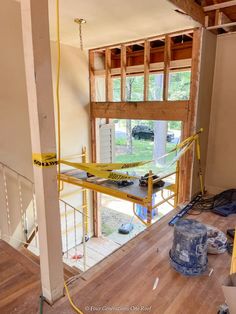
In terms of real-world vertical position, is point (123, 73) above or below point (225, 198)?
above

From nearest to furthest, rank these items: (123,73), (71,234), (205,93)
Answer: (205,93) → (123,73) → (71,234)

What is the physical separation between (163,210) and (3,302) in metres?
5.56

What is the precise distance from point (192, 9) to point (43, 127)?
2.81 m

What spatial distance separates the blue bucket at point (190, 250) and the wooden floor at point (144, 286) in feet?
0.23

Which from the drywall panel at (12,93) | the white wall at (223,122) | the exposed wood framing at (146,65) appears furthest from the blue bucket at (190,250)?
the exposed wood framing at (146,65)

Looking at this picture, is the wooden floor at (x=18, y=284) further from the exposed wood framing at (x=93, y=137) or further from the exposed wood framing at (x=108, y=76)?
the exposed wood framing at (x=108, y=76)

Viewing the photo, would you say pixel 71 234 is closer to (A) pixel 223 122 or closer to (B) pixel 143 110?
(B) pixel 143 110

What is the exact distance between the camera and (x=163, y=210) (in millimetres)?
6762

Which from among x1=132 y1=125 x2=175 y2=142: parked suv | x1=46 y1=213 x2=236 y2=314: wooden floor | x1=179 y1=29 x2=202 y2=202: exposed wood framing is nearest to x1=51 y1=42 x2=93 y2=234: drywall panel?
x1=179 y1=29 x2=202 y2=202: exposed wood framing

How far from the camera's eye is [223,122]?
3865mm

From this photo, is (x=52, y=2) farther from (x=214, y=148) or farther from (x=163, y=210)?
(x=163, y=210)

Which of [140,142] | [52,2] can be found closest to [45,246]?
[52,2]

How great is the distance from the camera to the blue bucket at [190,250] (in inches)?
77.0

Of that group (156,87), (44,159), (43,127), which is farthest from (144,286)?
(156,87)
